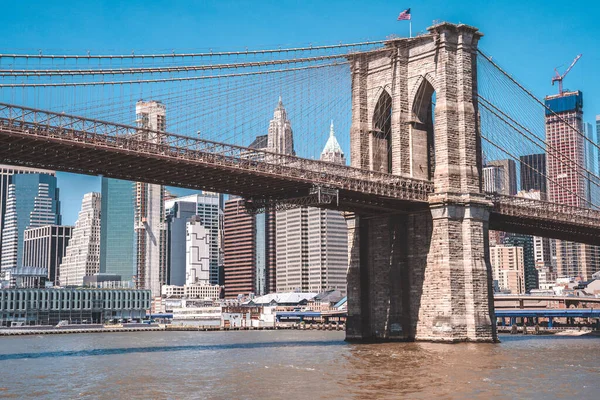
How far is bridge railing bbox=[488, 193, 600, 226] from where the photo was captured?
74.2m

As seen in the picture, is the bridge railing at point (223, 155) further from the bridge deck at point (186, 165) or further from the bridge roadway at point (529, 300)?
the bridge roadway at point (529, 300)

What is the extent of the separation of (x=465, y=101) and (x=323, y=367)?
28390mm

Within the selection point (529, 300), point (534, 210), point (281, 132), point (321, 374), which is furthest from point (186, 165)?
point (529, 300)

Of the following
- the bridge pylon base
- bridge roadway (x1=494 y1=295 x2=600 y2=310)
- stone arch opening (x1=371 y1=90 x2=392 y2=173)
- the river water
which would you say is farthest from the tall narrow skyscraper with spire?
the river water

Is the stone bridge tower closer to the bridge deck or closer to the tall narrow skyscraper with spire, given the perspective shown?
the bridge deck

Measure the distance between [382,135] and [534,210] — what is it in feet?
52.6

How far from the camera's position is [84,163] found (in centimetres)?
5653

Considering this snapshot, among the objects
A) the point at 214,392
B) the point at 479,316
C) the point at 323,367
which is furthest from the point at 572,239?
the point at 214,392

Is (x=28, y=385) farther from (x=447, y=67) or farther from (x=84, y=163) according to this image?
(x=447, y=67)

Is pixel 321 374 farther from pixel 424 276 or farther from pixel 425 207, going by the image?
pixel 425 207

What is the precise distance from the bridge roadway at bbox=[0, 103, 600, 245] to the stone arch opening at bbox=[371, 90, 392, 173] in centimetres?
434

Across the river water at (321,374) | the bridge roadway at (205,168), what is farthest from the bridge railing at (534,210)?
the river water at (321,374)

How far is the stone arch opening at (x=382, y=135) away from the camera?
7281 centimetres

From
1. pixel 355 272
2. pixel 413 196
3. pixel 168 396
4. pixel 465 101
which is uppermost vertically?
pixel 465 101
